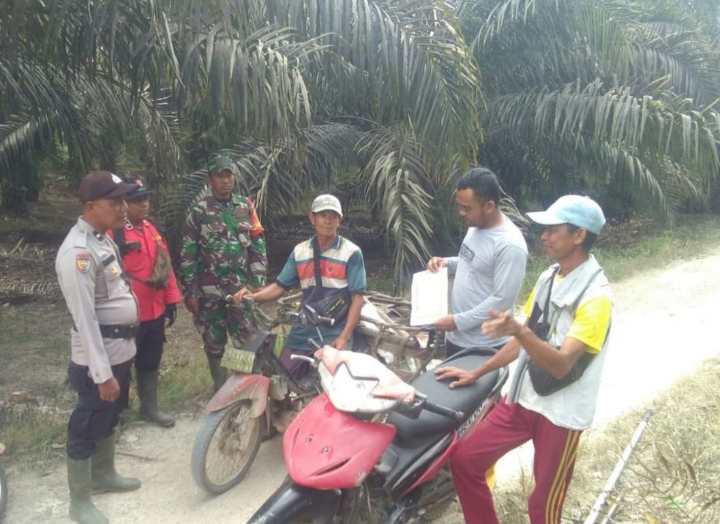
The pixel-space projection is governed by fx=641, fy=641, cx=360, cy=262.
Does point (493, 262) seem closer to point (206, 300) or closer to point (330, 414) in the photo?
point (330, 414)

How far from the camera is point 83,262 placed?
9.33ft

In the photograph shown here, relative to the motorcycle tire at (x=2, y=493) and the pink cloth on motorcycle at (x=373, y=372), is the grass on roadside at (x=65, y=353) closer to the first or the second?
the motorcycle tire at (x=2, y=493)

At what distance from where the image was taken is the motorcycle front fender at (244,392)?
3340 mm

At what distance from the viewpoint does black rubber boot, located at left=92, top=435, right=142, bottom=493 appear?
3357mm

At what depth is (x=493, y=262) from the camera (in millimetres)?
3066

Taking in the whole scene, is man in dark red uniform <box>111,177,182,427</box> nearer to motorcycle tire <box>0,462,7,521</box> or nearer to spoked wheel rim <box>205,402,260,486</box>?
spoked wheel rim <box>205,402,260,486</box>

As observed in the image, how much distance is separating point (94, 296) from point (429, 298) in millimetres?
1618

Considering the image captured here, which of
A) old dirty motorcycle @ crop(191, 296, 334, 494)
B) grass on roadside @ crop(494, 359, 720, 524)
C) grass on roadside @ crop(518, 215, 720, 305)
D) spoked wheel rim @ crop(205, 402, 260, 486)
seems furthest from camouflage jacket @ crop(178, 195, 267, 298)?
grass on roadside @ crop(518, 215, 720, 305)

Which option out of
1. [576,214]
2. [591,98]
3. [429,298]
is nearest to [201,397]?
[429,298]

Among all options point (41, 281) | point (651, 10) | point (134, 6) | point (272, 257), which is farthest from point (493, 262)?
point (651, 10)

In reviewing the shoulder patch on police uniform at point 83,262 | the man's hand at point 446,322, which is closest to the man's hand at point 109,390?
the shoulder patch on police uniform at point 83,262

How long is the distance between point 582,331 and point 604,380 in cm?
303

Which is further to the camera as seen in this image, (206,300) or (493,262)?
(206,300)

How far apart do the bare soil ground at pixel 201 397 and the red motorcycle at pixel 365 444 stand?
1.98ft
